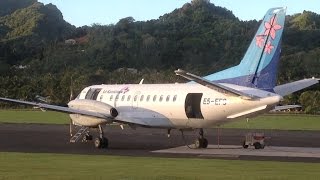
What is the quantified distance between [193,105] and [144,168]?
10.9 meters

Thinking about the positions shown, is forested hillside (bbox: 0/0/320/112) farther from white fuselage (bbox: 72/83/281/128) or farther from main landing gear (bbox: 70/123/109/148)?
white fuselage (bbox: 72/83/281/128)

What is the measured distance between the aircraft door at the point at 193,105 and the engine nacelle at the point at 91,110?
3823mm

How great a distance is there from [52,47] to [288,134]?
97928 mm

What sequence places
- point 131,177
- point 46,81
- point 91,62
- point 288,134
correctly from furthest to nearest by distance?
point 91,62, point 46,81, point 288,134, point 131,177

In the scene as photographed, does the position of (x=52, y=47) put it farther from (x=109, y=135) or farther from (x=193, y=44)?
(x=109, y=135)

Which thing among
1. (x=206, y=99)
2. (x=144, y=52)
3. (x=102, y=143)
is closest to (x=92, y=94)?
(x=102, y=143)

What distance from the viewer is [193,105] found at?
2953 centimetres

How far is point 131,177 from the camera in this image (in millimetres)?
16188

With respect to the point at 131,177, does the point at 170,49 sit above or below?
above

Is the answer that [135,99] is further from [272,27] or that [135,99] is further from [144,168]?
[144,168]

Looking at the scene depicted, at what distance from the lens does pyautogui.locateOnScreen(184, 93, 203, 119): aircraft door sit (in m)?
29.3

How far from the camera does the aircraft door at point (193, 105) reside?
96.2 ft

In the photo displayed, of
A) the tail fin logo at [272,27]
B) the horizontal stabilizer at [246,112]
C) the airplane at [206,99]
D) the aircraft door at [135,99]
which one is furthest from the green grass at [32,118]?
the tail fin logo at [272,27]

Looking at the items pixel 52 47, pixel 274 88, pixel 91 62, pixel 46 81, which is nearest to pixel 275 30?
pixel 274 88
